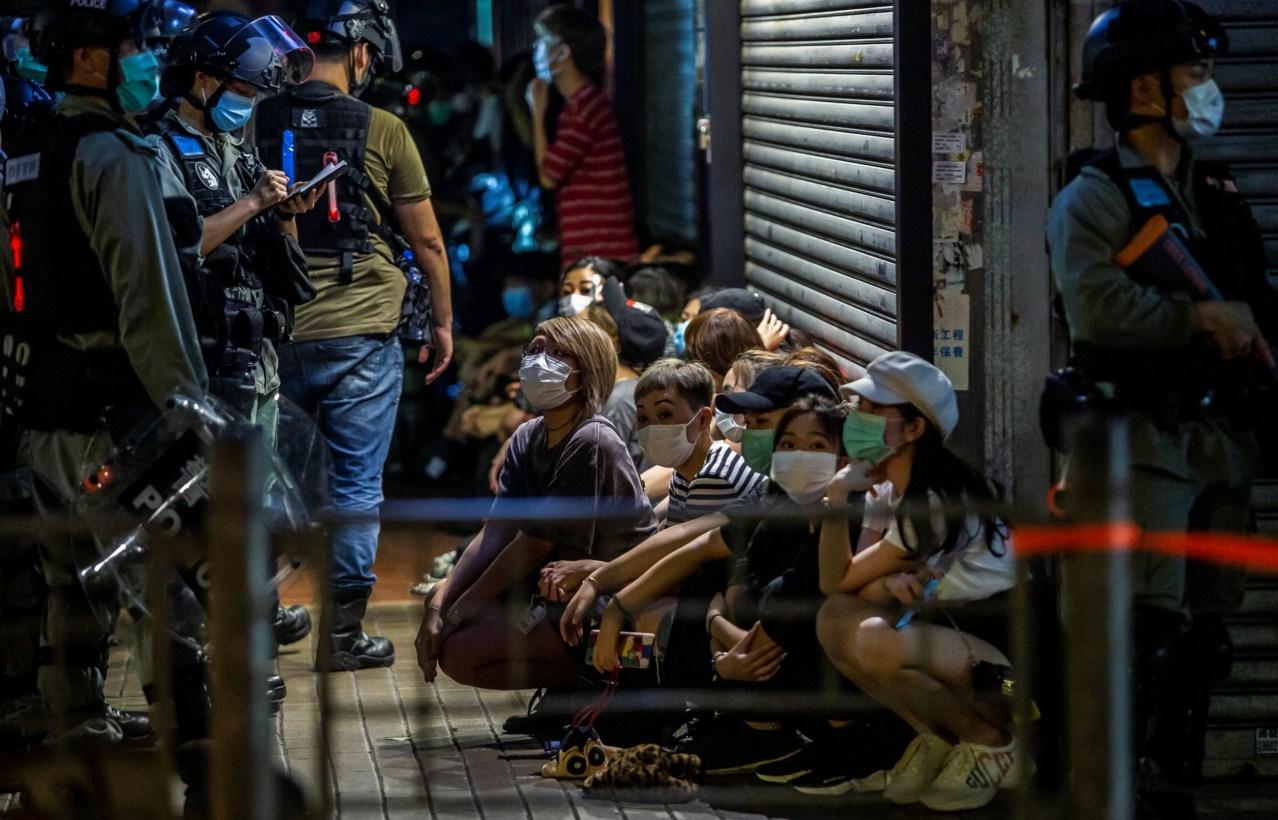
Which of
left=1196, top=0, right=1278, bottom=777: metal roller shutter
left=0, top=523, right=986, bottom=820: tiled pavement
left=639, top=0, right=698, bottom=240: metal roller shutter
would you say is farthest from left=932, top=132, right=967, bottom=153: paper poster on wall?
left=639, top=0, right=698, bottom=240: metal roller shutter

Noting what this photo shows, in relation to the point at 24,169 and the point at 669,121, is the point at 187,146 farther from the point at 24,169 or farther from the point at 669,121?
the point at 669,121

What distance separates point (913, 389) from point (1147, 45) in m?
1.05

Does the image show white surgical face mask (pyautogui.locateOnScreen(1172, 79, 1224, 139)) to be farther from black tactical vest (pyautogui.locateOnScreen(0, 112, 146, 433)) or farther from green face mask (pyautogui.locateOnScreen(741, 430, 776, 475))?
black tactical vest (pyautogui.locateOnScreen(0, 112, 146, 433))

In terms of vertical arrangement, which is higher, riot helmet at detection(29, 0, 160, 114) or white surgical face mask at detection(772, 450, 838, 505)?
riot helmet at detection(29, 0, 160, 114)

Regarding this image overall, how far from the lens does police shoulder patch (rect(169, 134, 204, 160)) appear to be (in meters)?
6.52

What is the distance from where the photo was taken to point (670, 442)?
647cm

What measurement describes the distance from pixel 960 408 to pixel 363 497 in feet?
7.86

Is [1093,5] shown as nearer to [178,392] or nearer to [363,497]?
[178,392]

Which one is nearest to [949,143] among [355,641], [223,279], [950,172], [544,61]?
[950,172]

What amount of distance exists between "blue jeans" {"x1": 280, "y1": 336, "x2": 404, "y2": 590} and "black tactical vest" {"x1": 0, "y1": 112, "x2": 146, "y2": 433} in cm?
186

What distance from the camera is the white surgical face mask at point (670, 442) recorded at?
6.47 metres

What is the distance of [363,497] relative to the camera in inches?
301

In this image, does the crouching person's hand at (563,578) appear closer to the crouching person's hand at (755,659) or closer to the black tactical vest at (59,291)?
the crouching person's hand at (755,659)

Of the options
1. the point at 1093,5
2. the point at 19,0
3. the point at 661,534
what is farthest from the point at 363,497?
the point at 19,0
